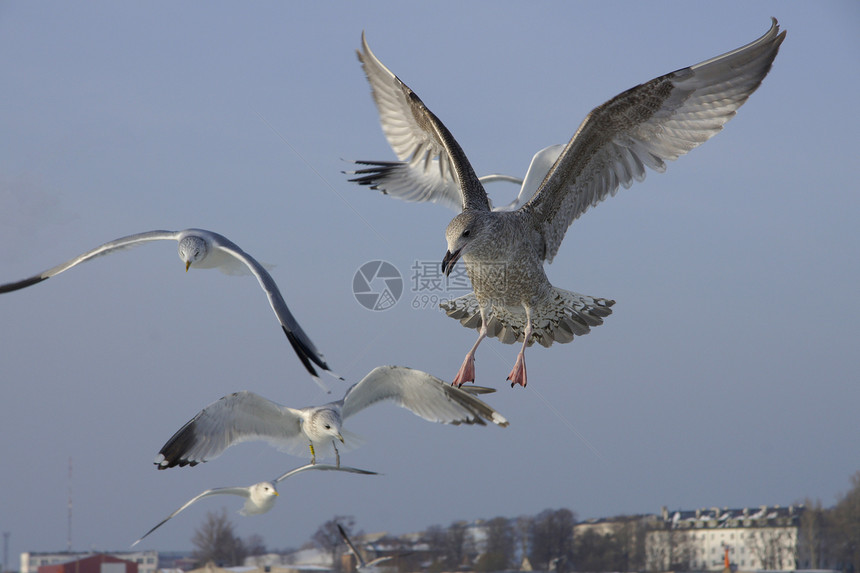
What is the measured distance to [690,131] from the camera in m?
5.77

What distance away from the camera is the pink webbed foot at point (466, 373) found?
5707 mm

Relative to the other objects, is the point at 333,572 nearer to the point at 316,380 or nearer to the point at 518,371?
the point at 518,371

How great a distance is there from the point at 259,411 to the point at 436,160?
2803mm

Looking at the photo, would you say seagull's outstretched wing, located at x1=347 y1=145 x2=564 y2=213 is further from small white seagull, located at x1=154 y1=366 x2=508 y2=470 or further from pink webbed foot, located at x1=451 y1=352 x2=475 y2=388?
pink webbed foot, located at x1=451 y1=352 x2=475 y2=388

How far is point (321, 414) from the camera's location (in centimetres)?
675

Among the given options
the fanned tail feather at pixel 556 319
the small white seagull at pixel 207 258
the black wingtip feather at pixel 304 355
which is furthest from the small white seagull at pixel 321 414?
the black wingtip feather at pixel 304 355

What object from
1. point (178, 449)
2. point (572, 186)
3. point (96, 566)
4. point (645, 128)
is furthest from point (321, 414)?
point (96, 566)

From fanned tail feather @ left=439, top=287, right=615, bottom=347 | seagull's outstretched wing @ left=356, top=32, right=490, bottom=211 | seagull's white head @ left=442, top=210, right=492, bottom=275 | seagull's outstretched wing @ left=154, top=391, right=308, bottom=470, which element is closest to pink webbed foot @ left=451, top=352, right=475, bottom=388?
fanned tail feather @ left=439, top=287, right=615, bottom=347

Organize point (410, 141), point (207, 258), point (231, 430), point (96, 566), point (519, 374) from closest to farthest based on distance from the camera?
point (519, 374)
point (207, 258)
point (231, 430)
point (410, 141)
point (96, 566)

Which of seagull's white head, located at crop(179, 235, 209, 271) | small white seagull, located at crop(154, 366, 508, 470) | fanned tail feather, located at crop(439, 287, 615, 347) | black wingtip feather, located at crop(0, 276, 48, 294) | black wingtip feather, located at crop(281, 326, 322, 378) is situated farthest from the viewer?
small white seagull, located at crop(154, 366, 508, 470)

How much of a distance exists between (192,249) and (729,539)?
18.9 m

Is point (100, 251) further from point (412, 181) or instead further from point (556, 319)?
point (556, 319)

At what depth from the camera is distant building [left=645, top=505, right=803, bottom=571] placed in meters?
18.5

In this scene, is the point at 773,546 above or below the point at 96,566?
above
